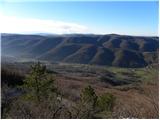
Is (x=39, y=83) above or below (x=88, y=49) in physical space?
above

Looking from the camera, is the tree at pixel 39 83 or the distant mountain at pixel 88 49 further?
the distant mountain at pixel 88 49

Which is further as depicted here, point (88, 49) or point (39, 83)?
point (88, 49)

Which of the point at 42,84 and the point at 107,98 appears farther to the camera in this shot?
the point at 107,98

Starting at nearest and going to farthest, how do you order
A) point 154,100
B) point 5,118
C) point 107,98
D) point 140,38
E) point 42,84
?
point 5,118, point 154,100, point 42,84, point 107,98, point 140,38

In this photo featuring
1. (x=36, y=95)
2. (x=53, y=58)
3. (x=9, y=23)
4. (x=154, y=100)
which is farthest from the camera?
(x=53, y=58)

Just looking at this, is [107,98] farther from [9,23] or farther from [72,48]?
[72,48]

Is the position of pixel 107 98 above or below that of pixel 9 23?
below

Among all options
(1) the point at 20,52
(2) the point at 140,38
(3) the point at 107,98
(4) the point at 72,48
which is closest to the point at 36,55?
(1) the point at 20,52

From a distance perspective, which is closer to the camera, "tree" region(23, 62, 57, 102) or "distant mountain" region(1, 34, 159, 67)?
"tree" region(23, 62, 57, 102)
